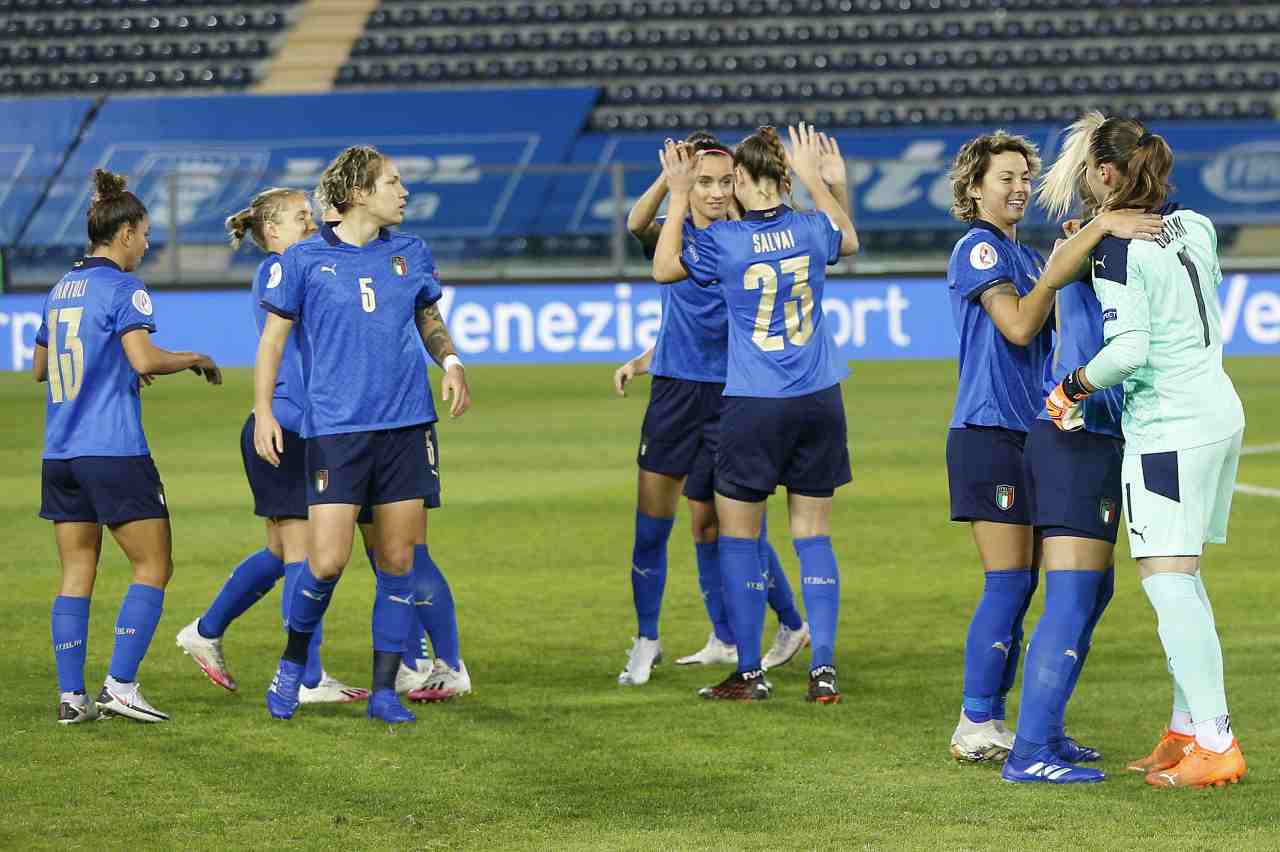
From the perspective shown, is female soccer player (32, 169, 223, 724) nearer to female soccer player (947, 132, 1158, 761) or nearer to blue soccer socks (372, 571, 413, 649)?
blue soccer socks (372, 571, 413, 649)

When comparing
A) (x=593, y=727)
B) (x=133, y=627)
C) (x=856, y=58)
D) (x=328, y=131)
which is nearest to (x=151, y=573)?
(x=133, y=627)

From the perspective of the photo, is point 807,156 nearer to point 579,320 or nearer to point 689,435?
point 689,435

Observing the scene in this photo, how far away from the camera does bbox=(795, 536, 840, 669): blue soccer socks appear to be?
21.2 ft

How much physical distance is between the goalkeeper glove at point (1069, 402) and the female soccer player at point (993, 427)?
38 centimetres

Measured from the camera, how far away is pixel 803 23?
29.1 metres

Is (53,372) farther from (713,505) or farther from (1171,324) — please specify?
(1171,324)

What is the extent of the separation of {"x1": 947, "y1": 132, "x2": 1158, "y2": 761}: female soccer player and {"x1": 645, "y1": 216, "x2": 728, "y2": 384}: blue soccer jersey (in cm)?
156

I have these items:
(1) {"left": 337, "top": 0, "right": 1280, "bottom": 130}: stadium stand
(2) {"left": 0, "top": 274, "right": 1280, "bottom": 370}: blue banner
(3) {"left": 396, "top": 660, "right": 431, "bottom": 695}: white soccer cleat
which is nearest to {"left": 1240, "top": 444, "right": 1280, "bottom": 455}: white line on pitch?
(2) {"left": 0, "top": 274, "right": 1280, "bottom": 370}: blue banner

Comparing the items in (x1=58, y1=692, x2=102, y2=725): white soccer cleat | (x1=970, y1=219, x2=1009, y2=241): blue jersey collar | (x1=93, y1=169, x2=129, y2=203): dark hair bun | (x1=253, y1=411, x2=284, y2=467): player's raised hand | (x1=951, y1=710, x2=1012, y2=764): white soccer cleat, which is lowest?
(x1=58, y1=692, x2=102, y2=725): white soccer cleat

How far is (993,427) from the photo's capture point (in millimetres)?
5449

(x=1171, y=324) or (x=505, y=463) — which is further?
(x=505, y=463)

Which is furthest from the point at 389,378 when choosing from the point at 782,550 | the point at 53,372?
the point at 782,550

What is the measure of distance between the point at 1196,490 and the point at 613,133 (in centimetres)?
2330

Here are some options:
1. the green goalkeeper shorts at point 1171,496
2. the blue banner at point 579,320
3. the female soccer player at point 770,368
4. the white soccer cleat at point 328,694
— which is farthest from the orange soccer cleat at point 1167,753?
the blue banner at point 579,320
